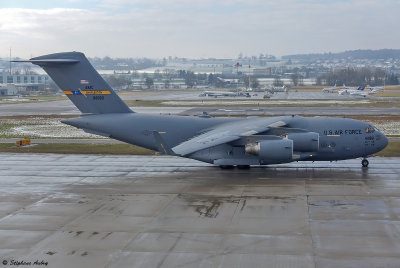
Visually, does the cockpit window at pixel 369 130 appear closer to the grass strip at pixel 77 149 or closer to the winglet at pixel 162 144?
the winglet at pixel 162 144

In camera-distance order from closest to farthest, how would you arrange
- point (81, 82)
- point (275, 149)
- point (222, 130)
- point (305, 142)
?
Answer: 1. point (275, 149)
2. point (305, 142)
3. point (222, 130)
4. point (81, 82)

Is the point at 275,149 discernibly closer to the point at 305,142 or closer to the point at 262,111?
the point at 305,142

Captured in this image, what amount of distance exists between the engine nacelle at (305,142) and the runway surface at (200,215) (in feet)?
5.16

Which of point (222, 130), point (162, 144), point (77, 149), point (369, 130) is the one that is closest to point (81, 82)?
point (162, 144)

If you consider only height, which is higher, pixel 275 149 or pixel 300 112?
pixel 275 149

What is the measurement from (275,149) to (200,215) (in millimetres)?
9020

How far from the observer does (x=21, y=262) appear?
16.5 m

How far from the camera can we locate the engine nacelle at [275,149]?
2936cm

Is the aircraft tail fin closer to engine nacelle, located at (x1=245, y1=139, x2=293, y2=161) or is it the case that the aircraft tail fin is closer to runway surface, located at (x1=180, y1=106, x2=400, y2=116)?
engine nacelle, located at (x1=245, y1=139, x2=293, y2=161)

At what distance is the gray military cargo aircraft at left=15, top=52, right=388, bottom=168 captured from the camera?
30203 millimetres

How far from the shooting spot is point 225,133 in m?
30.6

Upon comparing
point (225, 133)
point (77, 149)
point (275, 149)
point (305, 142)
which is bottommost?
point (77, 149)

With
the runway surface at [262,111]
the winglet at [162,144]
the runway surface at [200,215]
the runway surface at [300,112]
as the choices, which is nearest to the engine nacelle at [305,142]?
the runway surface at [200,215]

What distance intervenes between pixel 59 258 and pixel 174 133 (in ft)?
54.9
